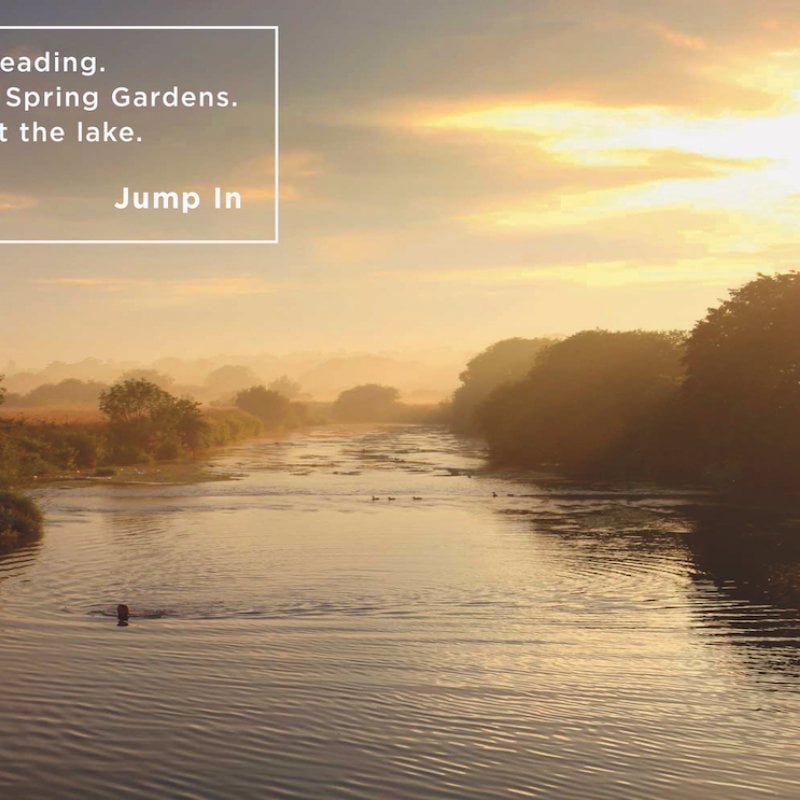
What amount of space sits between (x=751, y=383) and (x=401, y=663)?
51.9 meters

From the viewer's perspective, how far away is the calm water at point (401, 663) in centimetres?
1620

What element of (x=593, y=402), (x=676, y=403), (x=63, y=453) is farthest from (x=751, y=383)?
(x=63, y=453)

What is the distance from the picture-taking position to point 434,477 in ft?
276

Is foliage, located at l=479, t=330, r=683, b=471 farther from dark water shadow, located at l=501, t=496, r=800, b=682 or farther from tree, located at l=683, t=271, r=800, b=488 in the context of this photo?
dark water shadow, located at l=501, t=496, r=800, b=682

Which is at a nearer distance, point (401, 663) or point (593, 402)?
point (401, 663)

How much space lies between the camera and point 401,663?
76.7 feet

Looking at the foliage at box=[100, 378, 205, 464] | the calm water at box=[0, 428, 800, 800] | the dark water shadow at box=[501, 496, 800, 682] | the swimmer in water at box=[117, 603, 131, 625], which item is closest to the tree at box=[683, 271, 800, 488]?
the dark water shadow at box=[501, 496, 800, 682]

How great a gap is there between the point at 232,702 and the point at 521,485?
60090 millimetres

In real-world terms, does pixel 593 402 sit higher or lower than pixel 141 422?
higher

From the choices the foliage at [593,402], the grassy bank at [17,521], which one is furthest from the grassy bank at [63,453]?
the foliage at [593,402]

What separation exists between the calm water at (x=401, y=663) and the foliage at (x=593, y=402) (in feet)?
131

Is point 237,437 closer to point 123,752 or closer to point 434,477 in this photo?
point 434,477

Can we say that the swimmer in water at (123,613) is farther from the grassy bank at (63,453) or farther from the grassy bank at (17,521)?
the grassy bank at (63,453)

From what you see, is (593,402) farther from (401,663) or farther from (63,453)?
(401,663)
